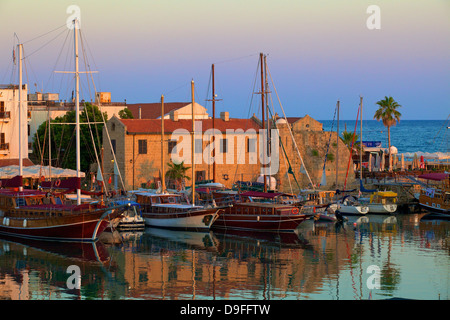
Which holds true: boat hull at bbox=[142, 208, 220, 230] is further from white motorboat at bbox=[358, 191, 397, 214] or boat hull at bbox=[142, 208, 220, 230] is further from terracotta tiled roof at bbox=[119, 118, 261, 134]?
white motorboat at bbox=[358, 191, 397, 214]

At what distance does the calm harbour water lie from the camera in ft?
99.6

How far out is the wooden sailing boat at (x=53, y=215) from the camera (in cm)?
4238

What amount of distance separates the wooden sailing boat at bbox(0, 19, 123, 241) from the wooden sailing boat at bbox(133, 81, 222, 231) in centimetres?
657

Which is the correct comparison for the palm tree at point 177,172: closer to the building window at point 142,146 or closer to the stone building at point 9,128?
the building window at point 142,146

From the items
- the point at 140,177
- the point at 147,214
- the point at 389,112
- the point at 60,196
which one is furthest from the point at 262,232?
the point at 389,112

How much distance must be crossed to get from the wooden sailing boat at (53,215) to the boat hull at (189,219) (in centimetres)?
648

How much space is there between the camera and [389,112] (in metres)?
75.2

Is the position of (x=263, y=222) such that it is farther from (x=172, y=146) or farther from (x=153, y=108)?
(x=153, y=108)

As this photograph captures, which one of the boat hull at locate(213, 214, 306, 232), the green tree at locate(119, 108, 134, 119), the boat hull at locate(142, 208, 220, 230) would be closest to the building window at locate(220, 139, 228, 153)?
the green tree at locate(119, 108, 134, 119)

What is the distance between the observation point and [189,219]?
159 feet

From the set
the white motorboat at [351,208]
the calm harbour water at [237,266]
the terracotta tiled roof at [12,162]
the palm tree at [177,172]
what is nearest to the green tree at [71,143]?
the terracotta tiled roof at [12,162]

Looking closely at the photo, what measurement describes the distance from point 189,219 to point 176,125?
20718 mm

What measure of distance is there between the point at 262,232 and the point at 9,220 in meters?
16.6

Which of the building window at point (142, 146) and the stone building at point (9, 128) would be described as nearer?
the building window at point (142, 146)
